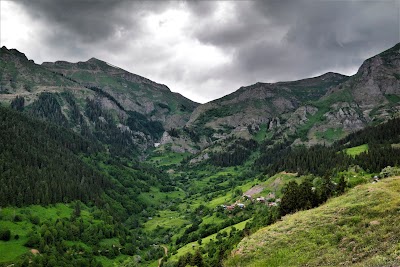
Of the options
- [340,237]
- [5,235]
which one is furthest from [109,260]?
[340,237]

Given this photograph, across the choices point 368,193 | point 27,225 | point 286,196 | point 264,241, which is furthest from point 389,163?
point 27,225

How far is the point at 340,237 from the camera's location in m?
55.8

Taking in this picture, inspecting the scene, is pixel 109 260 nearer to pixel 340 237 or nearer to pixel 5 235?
pixel 5 235

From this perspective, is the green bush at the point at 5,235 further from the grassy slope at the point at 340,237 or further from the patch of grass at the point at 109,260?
the grassy slope at the point at 340,237

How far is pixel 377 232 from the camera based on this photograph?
5122 cm

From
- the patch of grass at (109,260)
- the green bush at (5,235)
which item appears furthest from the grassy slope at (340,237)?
the green bush at (5,235)

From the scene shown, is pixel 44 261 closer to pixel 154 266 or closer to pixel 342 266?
pixel 154 266

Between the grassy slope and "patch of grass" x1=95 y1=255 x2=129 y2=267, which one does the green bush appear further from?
the grassy slope

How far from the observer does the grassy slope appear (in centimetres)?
4728

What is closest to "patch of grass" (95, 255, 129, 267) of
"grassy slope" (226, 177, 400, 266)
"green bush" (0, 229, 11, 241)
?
"green bush" (0, 229, 11, 241)

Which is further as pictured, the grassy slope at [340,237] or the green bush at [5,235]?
the green bush at [5,235]

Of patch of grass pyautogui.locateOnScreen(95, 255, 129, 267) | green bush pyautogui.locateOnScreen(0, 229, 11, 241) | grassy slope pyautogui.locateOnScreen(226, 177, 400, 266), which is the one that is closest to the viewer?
grassy slope pyautogui.locateOnScreen(226, 177, 400, 266)

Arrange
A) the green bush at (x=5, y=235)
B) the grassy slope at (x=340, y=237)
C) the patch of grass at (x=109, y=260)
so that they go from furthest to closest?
the patch of grass at (x=109, y=260) → the green bush at (x=5, y=235) → the grassy slope at (x=340, y=237)

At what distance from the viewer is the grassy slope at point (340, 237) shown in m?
47.3
